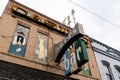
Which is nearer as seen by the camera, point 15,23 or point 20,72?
point 20,72

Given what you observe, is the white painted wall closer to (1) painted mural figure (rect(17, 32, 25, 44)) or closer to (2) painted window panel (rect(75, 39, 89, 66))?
(2) painted window panel (rect(75, 39, 89, 66))

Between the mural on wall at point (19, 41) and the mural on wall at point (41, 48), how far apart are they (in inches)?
36.0

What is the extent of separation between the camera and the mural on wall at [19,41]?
8.69 m

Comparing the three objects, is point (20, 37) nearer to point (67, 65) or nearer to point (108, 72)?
point (67, 65)

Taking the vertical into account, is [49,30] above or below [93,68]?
above

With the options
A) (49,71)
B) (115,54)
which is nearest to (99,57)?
(115,54)

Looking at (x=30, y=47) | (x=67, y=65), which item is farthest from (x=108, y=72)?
(x=30, y=47)

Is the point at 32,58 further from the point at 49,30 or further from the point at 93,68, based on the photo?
the point at 93,68

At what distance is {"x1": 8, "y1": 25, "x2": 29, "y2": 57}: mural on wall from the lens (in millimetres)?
8691

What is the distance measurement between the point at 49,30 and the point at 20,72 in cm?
510

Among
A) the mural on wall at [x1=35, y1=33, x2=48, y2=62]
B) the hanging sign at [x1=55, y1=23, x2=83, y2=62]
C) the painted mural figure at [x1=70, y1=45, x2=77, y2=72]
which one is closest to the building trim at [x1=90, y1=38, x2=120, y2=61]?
the mural on wall at [x1=35, y1=33, x2=48, y2=62]

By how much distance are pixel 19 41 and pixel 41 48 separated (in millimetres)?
1609

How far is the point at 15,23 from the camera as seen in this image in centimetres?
998

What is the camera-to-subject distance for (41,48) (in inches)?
400
